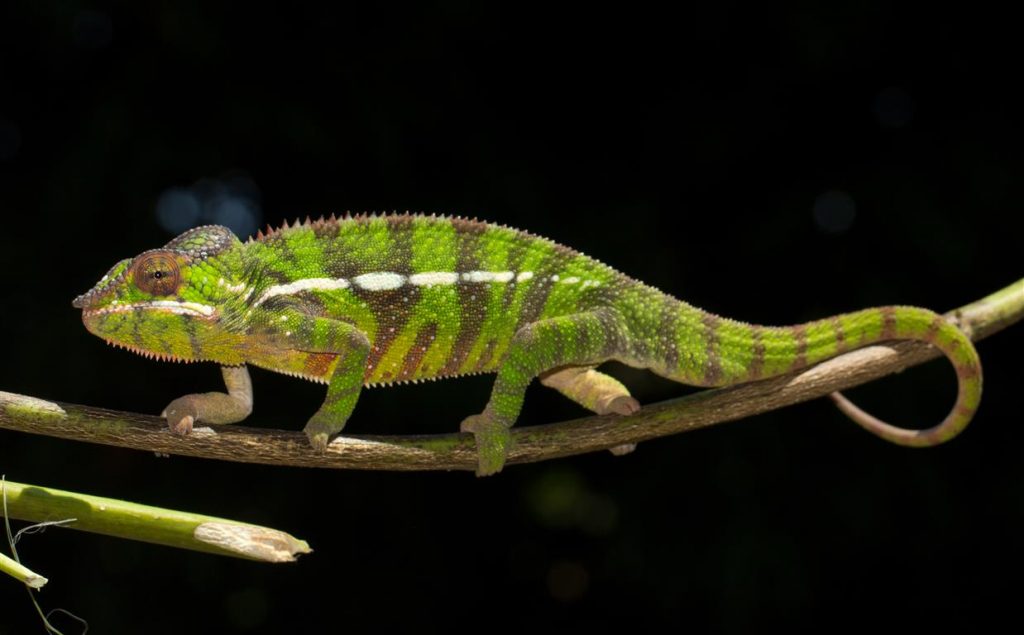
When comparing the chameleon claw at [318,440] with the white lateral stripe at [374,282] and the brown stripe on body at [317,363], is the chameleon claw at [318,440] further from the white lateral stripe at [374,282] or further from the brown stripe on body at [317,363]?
A: the white lateral stripe at [374,282]

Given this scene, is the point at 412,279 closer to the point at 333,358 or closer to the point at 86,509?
the point at 333,358

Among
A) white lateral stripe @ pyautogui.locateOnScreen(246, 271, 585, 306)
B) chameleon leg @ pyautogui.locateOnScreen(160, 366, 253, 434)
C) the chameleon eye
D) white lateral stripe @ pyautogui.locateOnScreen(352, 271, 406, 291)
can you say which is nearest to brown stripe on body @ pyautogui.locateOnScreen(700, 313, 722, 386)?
white lateral stripe @ pyautogui.locateOnScreen(246, 271, 585, 306)

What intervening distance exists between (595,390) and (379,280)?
614mm

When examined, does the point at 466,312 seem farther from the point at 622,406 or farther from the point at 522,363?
the point at 622,406

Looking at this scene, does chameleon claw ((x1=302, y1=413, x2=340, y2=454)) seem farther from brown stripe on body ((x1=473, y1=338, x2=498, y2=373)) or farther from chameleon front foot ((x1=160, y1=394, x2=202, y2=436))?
brown stripe on body ((x1=473, y1=338, x2=498, y2=373))

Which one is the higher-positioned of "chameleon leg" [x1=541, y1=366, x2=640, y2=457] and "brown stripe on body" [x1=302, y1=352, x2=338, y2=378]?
"chameleon leg" [x1=541, y1=366, x2=640, y2=457]

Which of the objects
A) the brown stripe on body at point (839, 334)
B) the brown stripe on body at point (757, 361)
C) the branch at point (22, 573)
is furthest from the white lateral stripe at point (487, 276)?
→ the branch at point (22, 573)

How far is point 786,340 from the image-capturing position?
232 centimetres

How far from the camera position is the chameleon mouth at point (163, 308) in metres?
1.84

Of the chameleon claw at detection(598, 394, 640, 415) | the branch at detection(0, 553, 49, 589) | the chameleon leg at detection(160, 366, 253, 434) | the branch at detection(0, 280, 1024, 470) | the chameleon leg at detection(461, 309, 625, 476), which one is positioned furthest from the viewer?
the chameleon claw at detection(598, 394, 640, 415)

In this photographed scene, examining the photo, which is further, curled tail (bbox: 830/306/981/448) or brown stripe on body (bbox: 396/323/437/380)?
curled tail (bbox: 830/306/981/448)

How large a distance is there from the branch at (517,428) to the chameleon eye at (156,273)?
0.83ft

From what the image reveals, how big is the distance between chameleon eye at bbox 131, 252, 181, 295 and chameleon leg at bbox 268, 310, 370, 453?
0.74 ft

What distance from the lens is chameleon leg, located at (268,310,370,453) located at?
6.32ft
